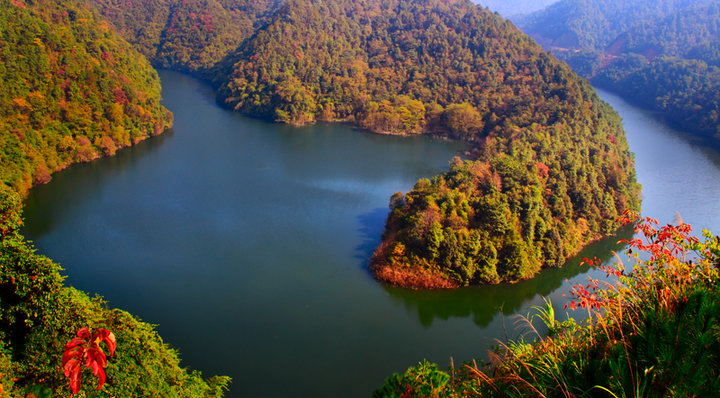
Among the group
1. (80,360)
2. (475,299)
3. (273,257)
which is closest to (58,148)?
(273,257)

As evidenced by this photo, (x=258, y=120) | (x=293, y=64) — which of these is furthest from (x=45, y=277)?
(x=293, y=64)

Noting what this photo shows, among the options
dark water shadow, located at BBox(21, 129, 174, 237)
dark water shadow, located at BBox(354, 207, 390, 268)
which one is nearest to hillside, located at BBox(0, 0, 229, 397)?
dark water shadow, located at BBox(21, 129, 174, 237)

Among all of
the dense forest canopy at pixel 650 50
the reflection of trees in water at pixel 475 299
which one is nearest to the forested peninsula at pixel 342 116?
the reflection of trees in water at pixel 475 299

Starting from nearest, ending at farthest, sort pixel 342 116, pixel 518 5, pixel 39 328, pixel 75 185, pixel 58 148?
pixel 39 328, pixel 75 185, pixel 58 148, pixel 342 116, pixel 518 5

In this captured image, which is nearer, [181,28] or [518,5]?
[181,28]

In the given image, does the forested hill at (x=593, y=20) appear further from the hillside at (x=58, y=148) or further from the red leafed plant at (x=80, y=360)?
the red leafed plant at (x=80, y=360)

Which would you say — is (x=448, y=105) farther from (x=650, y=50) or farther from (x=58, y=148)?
(x=650, y=50)

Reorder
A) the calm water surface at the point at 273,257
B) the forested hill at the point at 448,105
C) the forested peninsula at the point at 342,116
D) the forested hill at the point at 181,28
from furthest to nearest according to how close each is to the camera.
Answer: the forested hill at the point at 181,28, the forested hill at the point at 448,105, the calm water surface at the point at 273,257, the forested peninsula at the point at 342,116
